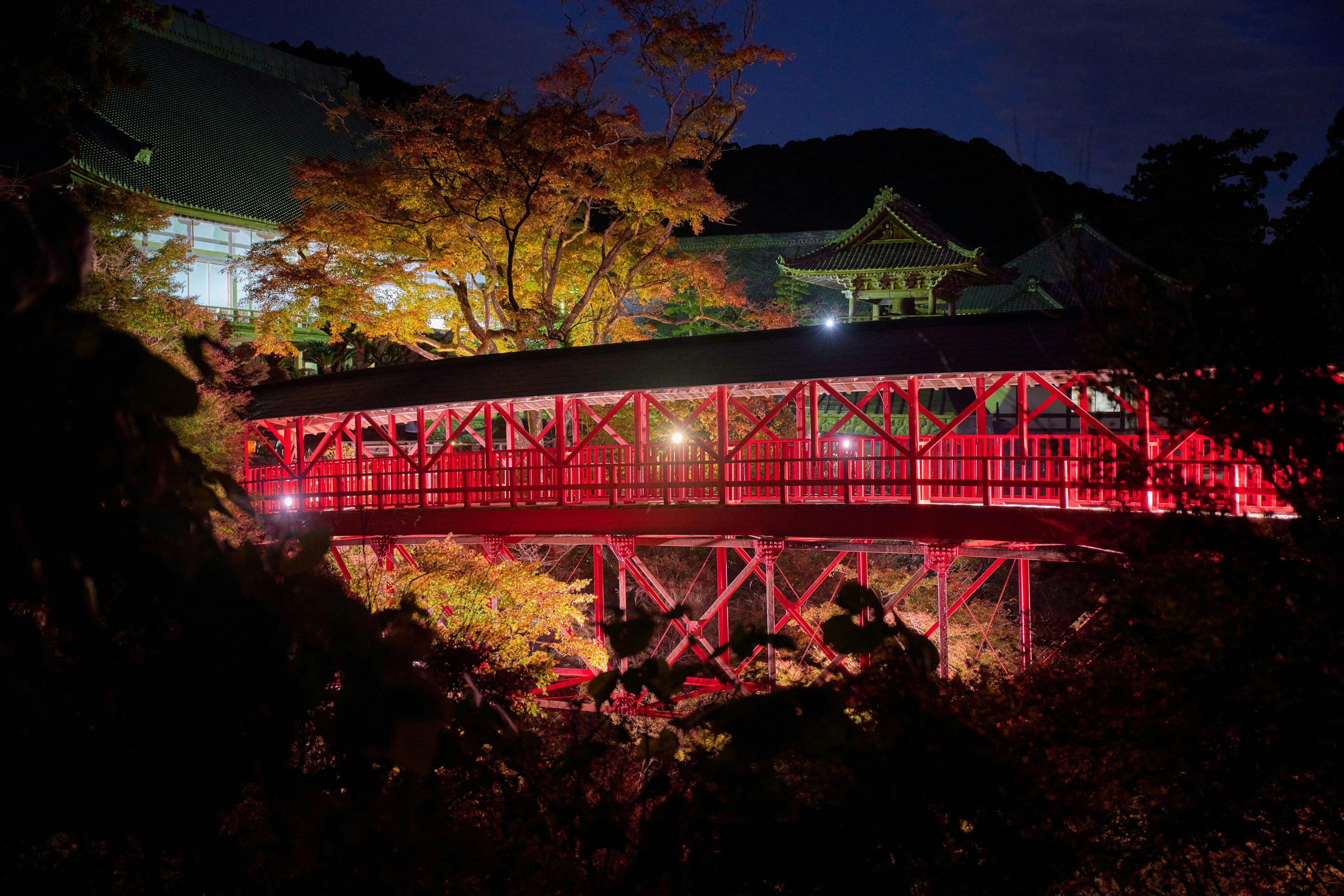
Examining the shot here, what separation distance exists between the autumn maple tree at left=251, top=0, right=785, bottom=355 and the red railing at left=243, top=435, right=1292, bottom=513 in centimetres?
610

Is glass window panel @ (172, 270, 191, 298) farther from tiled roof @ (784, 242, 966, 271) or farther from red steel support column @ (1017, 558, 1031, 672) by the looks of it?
red steel support column @ (1017, 558, 1031, 672)

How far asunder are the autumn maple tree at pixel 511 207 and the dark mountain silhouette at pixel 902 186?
33296 mm

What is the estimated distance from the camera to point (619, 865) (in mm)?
6238

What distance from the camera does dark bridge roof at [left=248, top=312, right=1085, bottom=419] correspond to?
12406mm

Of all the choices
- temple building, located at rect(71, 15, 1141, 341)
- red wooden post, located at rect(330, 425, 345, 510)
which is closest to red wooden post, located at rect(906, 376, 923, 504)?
red wooden post, located at rect(330, 425, 345, 510)

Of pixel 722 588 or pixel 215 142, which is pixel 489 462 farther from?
pixel 215 142

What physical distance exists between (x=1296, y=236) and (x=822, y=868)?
73.7 feet

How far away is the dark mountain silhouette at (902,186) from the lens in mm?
60438

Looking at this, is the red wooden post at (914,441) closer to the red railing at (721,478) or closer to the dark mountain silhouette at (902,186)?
the red railing at (721,478)

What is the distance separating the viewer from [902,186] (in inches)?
2670

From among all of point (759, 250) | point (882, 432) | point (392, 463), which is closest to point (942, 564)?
point (882, 432)

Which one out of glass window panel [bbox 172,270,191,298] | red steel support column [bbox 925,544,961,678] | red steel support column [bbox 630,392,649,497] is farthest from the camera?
glass window panel [bbox 172,270,191,298]

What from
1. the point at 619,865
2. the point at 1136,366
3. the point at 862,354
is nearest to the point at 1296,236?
the point at 862,354

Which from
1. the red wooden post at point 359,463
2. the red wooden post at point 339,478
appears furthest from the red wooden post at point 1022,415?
the red wooden post at point 339,478
